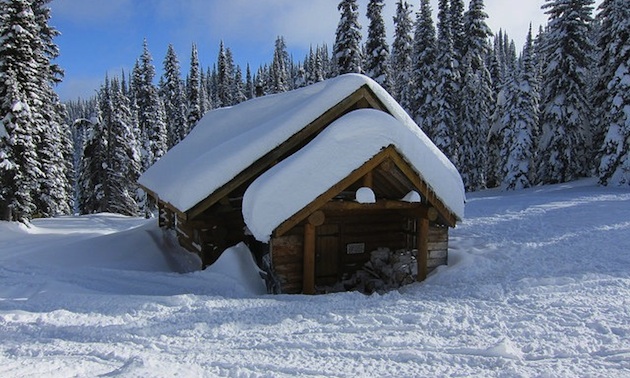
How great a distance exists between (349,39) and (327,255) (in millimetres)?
20720

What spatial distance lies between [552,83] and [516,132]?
3.64m

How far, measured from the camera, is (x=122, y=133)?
31.2m

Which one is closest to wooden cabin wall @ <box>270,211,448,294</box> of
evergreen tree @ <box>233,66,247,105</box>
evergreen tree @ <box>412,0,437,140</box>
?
evergreen tree @ <box>412,0,437,140</box>

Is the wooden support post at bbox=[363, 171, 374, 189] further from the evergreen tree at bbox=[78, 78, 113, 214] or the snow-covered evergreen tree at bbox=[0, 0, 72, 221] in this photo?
the evergreen tree at bbox=[78, 78, 113, 214]

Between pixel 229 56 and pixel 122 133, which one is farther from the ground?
pixel 229 56

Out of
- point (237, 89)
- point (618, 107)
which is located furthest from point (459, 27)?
point (237, 89)

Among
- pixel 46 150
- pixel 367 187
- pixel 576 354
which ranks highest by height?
pixel 46 150

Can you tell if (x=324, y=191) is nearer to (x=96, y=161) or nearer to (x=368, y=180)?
(x=368, y=180)

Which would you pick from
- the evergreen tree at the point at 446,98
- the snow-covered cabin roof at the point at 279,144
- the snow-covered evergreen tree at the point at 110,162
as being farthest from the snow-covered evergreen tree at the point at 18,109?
the evergreen tree at the point at 446,98

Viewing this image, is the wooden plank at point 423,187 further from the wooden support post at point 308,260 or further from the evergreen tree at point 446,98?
the evergreen tree at point 446,98

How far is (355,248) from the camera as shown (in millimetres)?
10719

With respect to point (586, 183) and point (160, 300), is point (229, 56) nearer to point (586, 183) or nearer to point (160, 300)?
point (586, 183)

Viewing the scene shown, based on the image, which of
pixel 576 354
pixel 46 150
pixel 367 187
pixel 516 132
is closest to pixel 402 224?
pixel 367 187

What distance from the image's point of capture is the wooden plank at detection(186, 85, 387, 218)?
9188 mm
